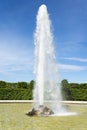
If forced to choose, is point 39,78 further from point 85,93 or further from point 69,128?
point 85,93

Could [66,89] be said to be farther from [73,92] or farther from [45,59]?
[45,59]

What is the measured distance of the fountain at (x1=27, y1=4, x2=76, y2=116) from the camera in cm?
2718

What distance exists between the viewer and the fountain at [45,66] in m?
27.2

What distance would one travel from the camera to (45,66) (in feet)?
90.2

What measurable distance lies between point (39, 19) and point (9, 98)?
2163 centimetres

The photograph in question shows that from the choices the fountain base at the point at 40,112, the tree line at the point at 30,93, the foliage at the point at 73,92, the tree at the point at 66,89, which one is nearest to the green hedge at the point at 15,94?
the tree line at the point at 30,93

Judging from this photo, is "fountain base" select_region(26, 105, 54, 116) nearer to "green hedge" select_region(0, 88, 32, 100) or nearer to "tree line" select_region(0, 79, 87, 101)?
"tree line" select_region(0, 79, 87, 101)

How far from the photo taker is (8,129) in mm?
16984

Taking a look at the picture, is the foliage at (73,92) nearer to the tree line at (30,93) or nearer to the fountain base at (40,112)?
the tree line at (30,93)

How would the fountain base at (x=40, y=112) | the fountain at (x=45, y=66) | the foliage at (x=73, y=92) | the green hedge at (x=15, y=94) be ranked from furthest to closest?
the foliage at (x=73, y=92)
the green hedge at (x=15, y=94)
the fountain at (x=45, y=66)
the fountain base at (x=40, y=112)

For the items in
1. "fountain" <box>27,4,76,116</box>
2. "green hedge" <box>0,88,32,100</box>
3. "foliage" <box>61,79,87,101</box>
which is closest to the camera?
"fountain" <box>27,4,76,116</box>

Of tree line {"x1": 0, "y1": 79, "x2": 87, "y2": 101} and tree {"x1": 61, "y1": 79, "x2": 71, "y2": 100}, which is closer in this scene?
tree line {"x1": 0, "y1": 79, "x2": 87, "y2": 101}

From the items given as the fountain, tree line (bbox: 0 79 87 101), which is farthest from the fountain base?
tree line (bbox: 0 79 87 101)

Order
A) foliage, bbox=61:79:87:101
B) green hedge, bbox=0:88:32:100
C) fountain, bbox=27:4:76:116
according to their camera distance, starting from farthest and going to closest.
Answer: foliage, bbox=61:79:87:101 → green hedge, bbox=0:88:32:100 → fountain, bbox=27:4:76:116
